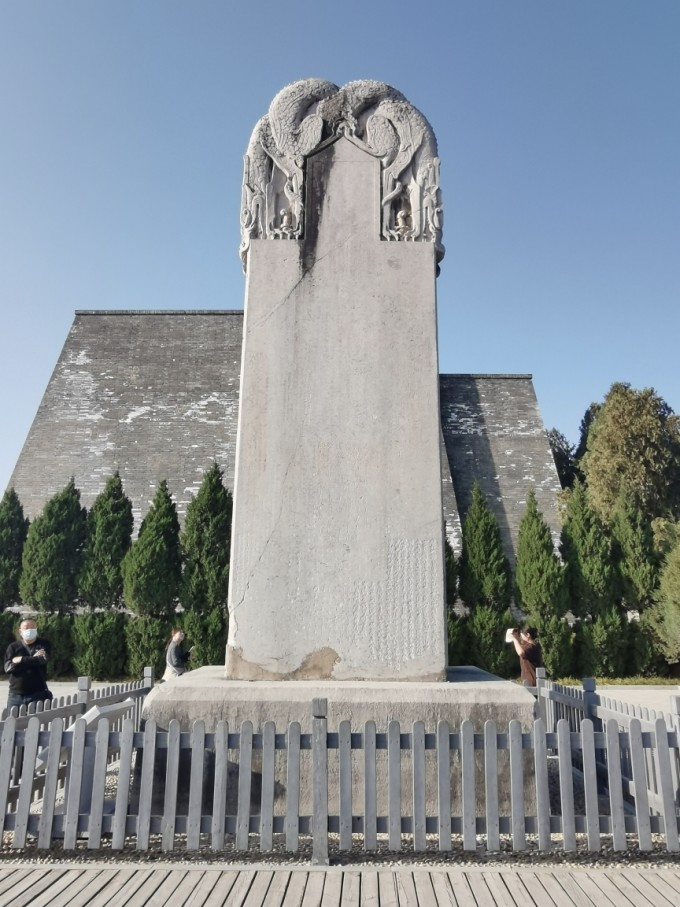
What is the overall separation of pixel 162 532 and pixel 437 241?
1414 cm

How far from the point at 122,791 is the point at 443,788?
1.78 m

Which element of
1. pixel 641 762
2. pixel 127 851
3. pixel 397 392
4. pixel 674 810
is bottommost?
pixel 127 851

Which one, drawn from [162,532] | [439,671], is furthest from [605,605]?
[439,671]

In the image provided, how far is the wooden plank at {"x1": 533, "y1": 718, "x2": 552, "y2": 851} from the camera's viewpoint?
3496 millimetres

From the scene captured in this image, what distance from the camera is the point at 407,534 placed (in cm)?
451

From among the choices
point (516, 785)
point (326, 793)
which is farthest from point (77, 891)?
point (516, 785)

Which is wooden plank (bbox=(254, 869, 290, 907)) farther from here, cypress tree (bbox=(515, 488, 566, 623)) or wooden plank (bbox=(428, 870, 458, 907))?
cypress tree (bbox=(515, 488, 566, 623))

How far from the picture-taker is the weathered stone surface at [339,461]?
4387 mm

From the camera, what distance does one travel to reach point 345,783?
346 cm

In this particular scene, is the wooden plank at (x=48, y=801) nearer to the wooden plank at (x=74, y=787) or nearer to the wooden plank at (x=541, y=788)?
the wooden plank at (x=74, y=787)

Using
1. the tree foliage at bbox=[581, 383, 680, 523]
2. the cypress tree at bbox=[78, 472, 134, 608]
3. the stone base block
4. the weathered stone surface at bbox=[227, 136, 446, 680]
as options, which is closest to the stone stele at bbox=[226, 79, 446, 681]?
the weathered stone surface at bbox=[227, 136, 446, 680]

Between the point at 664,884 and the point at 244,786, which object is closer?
the point at 664,884

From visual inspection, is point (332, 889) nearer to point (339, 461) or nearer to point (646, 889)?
point (646, 889)

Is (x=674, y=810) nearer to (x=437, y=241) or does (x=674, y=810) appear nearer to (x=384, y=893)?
(x=384, y=893)
